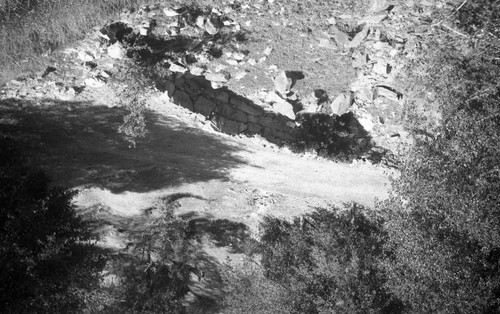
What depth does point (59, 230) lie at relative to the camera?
827 centimetres

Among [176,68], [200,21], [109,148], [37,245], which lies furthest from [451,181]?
[37,245]

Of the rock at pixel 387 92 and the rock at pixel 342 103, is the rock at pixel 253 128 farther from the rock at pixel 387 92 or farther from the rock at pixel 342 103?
the rock at pixel 387 92

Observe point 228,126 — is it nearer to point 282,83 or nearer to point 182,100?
point 182,100

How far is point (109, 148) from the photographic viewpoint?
29.2 feet

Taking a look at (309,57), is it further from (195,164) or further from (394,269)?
(394,269)

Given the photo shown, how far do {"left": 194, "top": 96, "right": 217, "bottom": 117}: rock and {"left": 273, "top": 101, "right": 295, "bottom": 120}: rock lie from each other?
1476 millimetres

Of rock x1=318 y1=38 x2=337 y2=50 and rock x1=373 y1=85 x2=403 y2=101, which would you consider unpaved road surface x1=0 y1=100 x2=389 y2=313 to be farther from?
rock x1=318 y1=38 x2=337 y2=50

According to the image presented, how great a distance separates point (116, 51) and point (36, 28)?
1.69m

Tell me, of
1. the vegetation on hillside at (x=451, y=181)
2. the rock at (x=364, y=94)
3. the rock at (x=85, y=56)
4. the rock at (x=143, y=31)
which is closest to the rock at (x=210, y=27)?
the rock at (x=143, y=31)

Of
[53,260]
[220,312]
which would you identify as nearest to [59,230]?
[53,260]

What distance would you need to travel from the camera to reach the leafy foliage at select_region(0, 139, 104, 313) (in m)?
7.52

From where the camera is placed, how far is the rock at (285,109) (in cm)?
955

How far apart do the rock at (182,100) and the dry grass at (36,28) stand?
245 cm

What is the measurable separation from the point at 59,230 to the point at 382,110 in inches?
299
